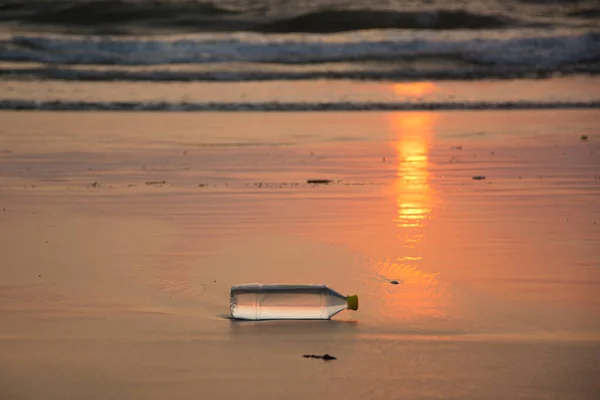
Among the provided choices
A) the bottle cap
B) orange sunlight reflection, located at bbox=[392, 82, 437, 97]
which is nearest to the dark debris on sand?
the bottle cap

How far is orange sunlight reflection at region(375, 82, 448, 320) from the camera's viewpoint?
16.8ft

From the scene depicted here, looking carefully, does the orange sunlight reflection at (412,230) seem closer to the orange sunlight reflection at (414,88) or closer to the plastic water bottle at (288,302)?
the plastic water bottle at (288,302)

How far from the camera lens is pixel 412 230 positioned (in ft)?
23.8

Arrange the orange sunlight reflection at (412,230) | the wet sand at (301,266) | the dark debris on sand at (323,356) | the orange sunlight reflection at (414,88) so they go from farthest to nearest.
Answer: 1. the orange sunlight reflection at (414,88)
2. the orange sunlight reflection at (412,230)
3. the dark debris on sand at (323,356)
4. the wet sand at (301,266)

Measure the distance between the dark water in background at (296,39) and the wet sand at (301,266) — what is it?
12.5 meters

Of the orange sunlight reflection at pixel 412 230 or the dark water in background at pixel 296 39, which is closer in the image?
the orange sunlight reflection at pixel 412 230

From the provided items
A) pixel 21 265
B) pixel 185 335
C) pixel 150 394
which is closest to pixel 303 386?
pixel 150 394

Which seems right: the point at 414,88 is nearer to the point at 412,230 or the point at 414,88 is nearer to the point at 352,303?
the point at 412,230

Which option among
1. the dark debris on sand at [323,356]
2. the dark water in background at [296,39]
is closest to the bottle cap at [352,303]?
the dark debris on sand at [323,356]

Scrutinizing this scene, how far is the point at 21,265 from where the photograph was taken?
6137mm

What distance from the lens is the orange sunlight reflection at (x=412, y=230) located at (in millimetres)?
5121

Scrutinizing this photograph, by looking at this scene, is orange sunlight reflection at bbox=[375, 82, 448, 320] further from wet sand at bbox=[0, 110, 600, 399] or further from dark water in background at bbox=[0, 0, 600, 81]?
dark water in background at bbox=[0, 0, 600, 81]

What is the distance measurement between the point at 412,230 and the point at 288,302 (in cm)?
244

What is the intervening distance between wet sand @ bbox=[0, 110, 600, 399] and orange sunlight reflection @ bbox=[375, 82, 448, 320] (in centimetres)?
2
